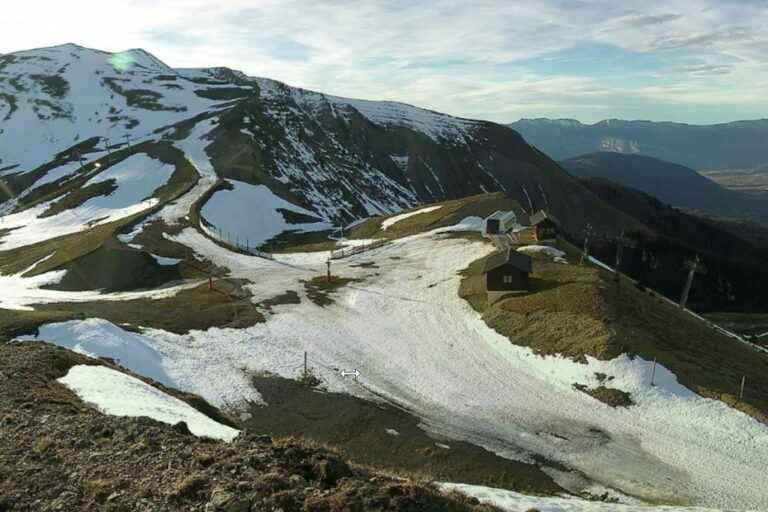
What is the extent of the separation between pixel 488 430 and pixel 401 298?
96.5ft

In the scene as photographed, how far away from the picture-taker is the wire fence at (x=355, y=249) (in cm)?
8757

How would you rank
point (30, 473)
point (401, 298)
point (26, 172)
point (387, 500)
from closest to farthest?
point (387, 500) → point (30, 473) → point (401, 298) → point (26, 172)

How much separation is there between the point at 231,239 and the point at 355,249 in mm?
22874

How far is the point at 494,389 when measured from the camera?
44.2m

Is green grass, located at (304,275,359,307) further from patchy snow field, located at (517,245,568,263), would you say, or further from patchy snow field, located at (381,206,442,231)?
patchy snow field, located at (381,206,442,231)

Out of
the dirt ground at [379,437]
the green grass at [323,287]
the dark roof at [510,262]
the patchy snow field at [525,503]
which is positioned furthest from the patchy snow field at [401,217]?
the patchy snow field at [525,503]

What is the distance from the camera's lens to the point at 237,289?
6781cm

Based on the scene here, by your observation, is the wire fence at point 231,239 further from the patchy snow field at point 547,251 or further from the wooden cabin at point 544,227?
the wooden cabin at point 544,227

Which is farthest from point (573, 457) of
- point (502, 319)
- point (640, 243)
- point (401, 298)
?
point (640, 243)

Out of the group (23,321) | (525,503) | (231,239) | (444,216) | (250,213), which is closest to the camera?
(525,503)

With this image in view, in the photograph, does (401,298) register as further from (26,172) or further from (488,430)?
(26,172)

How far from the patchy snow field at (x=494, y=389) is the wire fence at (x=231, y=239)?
25.9 metres

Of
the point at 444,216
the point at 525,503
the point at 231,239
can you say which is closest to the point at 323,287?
the point at 231,239

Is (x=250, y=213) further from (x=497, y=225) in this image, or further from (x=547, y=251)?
(x=547, y=251)
